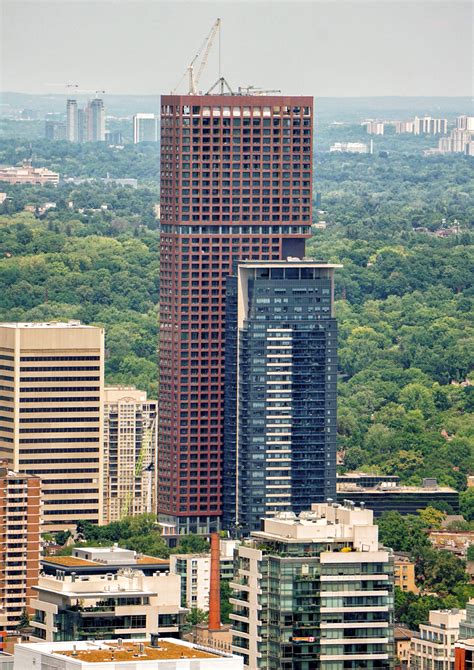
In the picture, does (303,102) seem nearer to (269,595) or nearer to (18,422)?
(18,422)

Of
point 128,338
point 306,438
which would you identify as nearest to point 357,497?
point 306,438

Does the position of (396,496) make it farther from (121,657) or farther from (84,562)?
(121,657)

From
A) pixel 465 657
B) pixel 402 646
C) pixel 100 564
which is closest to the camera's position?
pixel 465 657

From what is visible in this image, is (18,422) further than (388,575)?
Yes

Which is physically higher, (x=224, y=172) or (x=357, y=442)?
(x=224, y=172)

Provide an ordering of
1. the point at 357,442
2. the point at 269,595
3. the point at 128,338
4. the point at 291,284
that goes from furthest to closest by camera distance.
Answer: the point at 128,338 < the point at 357,442 < the point at 291,284 < the point at 269,595

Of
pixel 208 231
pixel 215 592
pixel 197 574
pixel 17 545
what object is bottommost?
pixel 197 574

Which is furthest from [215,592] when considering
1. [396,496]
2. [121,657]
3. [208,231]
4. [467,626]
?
[121,657]
